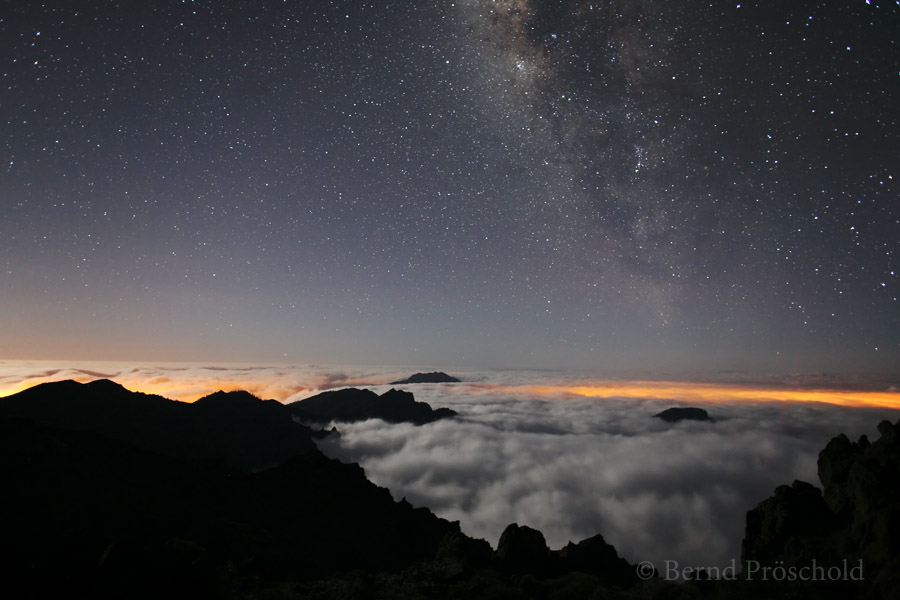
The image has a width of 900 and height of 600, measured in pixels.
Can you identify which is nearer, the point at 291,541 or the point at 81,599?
the point at 81,599

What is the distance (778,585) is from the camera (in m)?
34.4

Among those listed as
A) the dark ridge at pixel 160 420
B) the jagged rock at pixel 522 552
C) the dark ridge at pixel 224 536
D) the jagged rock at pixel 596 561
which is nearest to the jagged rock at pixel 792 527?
the dark ridge at pixel 224 536

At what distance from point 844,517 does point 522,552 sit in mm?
39597

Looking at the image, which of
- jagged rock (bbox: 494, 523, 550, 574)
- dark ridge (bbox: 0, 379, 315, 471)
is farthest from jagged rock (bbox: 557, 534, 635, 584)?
dark ridge (bbox: 0, 379, 315, 471)

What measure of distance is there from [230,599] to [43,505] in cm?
5783

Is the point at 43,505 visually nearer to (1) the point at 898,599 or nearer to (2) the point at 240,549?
(2) the point at 240,549

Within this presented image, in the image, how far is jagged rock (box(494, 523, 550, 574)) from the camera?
6031cm

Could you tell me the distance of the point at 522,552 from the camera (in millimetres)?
61531

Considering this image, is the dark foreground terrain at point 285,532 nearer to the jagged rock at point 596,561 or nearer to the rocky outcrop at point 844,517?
the rocky outcrop at point 844,517

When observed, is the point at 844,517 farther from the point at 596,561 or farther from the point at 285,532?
the point at 285,532

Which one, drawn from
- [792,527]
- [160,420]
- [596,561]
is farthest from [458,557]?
[160,420]

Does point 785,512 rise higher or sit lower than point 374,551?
higher

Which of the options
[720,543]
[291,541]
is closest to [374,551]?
[291,541]

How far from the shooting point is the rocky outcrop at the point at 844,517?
98.4 ft
